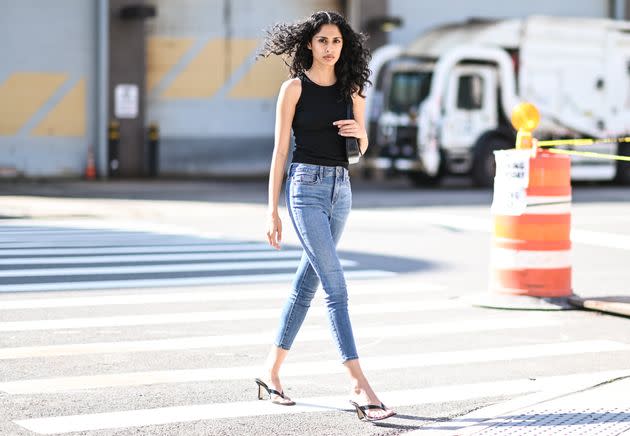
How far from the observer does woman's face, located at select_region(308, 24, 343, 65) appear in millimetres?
6586

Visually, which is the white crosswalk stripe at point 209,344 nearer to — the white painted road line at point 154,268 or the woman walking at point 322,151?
the white painted road line at point 154,268

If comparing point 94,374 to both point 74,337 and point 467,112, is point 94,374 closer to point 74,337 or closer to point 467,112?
point 74,337

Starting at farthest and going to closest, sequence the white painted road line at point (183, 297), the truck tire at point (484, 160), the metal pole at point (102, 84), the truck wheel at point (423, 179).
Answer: the metal pole at point (102, 84)
the truck wheel at point (423, 179)
the truck tire at point (484, 160)
the white painted road line at point (183, 297)

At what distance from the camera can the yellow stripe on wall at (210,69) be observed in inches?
1253

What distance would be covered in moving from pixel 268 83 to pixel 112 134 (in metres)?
4.33

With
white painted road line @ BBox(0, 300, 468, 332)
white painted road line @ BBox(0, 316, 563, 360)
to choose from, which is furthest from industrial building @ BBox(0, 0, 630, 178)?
white painted road line @ BBox(0, 316, 563, 360)

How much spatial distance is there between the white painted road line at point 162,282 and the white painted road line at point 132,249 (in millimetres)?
2282

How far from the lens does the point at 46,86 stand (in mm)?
30219

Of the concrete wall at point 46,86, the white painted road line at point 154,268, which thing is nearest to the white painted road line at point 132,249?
the white painted road line at point 154,268

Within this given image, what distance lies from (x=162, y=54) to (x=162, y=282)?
67.0ft

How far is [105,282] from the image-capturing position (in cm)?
1174

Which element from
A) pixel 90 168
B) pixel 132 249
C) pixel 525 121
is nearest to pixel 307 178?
pixel 525 121

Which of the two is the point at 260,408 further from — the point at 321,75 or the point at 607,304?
the point at 607,304

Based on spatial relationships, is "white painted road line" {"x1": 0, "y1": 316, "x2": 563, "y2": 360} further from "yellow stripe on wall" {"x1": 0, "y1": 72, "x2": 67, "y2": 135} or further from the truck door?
"yellow stripe on wall" {"x1": 0, "y1": 72, "x2": 67, "y2": 135}
